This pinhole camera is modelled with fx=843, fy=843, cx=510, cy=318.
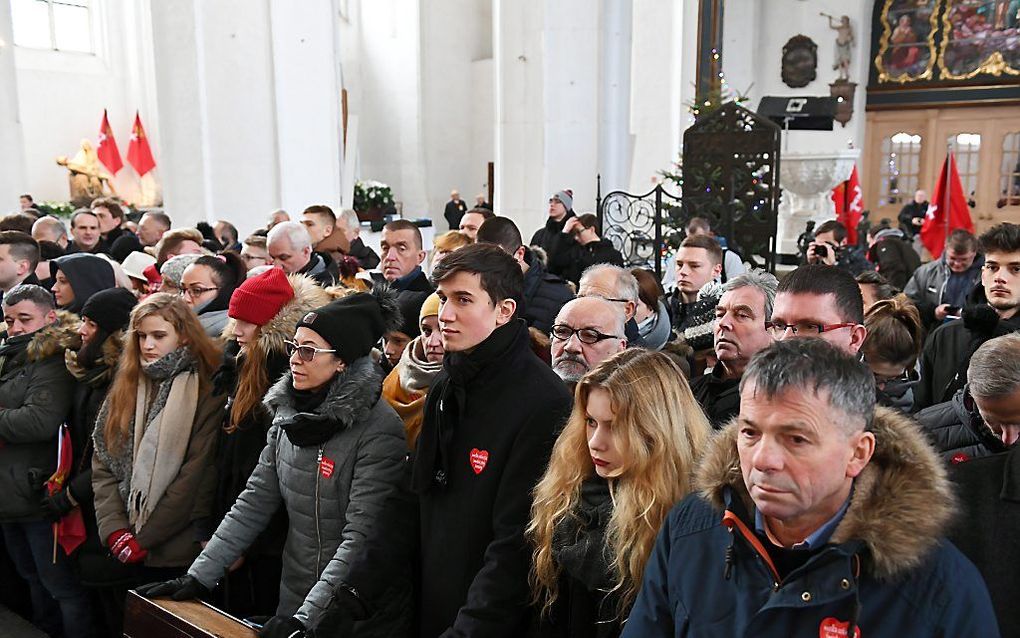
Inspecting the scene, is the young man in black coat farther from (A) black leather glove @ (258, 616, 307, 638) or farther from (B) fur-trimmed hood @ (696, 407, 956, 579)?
(B) fur-trimmed hood @ (696, 407, 956, 579)

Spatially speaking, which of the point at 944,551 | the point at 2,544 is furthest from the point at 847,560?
the point at 2,544

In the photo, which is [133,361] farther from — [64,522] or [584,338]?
[584,338]

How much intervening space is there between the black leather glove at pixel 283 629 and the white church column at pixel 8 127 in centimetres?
724

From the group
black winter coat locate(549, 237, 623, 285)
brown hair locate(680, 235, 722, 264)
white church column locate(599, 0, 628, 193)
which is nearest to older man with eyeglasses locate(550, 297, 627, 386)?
brown hair locate(680, 235, 722, 264)

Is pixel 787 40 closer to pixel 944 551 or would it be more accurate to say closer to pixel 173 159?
pixel 173 159

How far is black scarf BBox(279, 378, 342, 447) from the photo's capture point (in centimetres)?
292

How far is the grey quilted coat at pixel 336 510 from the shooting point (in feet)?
8.95

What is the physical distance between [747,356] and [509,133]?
327 inches

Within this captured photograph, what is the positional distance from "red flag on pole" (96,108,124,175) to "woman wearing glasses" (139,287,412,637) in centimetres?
Answer: 1749

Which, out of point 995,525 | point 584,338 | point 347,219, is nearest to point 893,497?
point 995,525

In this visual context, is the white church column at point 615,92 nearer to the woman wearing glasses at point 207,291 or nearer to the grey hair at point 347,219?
the grey hair at point 347,219

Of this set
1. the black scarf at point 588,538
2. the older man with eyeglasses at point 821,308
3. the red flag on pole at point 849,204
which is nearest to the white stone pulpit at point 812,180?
the red flag on pole at point 849,204

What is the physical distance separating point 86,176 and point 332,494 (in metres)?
17.9

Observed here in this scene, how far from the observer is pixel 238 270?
15.3 ft
